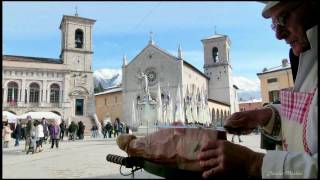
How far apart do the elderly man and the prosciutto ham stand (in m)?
0.02

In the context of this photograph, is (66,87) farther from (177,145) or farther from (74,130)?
(177,145)

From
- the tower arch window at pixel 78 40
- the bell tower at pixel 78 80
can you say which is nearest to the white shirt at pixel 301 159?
the bell tower at pixel 78 80

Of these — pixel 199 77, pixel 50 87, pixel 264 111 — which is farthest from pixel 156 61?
pixel 264 111

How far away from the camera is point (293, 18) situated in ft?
2.51

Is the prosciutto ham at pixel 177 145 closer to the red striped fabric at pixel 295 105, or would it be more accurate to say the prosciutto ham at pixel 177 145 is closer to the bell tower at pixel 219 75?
the red striped fabric at pixel 295 105

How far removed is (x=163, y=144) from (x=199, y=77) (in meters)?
47.2

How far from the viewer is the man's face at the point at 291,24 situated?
2.38ft

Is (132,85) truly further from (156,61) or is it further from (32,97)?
(32,97)

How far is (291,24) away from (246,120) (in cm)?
40

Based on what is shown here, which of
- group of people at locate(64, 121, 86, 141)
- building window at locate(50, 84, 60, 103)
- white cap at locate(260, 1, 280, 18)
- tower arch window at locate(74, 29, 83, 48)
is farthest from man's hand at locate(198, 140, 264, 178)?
tower arch window at locate(74, 29, 83, 48)

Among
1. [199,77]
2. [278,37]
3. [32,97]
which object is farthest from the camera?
[199,77]

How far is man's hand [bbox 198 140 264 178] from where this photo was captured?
672 mm

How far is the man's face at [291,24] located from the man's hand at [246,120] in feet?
0.90

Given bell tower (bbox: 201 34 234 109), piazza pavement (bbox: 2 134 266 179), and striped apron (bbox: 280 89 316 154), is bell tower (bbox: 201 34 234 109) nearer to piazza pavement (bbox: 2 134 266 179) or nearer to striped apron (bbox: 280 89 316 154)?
piazza pavement (bbox: 2 134 266 179)
